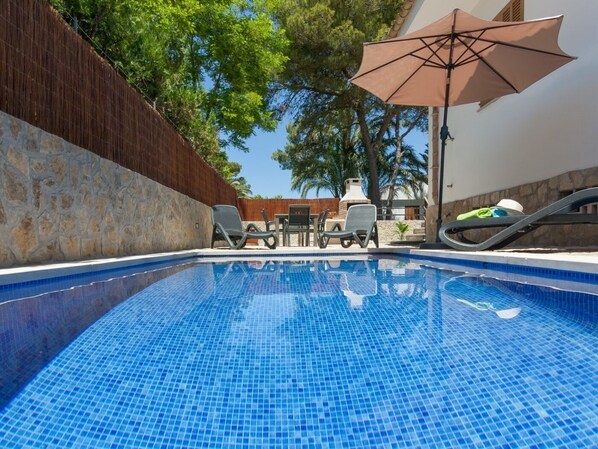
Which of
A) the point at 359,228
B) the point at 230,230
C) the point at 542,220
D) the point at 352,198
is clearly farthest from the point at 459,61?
the point at 352,198

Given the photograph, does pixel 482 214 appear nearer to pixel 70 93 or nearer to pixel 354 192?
pixel 70 93

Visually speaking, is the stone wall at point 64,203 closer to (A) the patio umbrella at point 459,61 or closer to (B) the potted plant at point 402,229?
(A) the patio umbrella at point 459,61

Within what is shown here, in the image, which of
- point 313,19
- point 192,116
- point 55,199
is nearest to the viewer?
point 55,199

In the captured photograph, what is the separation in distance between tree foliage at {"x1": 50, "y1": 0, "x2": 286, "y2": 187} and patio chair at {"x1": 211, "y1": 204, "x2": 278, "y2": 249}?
3.03m

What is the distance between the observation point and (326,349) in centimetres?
189

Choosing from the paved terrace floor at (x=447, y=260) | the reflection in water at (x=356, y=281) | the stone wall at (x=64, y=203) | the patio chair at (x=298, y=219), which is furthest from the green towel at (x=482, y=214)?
the stone wall at (x=64, y=203)

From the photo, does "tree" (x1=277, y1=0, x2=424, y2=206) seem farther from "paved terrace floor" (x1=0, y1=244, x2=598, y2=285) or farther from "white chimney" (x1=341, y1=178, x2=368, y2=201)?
"paved terrace floor" (x1=0, y1=244, x2=598, y2=285)

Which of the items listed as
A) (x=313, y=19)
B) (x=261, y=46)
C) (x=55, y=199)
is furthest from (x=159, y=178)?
(x=313, y=19)

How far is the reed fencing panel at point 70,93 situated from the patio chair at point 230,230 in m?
1.41

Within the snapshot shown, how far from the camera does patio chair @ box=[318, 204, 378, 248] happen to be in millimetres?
8102

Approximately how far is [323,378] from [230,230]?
23.1ft

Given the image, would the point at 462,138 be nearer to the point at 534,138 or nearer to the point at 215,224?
the point at 534,138

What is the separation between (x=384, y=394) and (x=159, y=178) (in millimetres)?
6584

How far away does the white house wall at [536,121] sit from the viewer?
5289 millimetres
